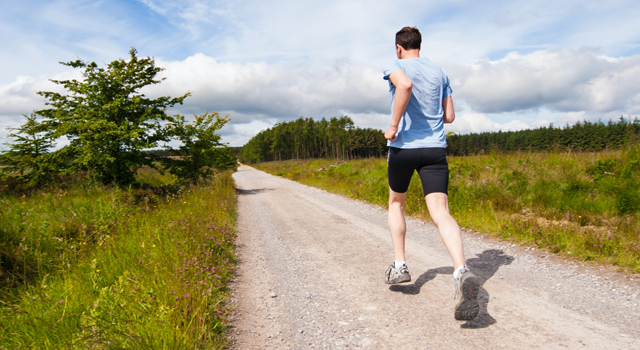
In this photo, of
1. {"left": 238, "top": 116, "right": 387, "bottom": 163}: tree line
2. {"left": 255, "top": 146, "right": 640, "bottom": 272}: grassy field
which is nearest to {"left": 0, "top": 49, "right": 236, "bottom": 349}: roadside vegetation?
{"left": 255, "top": 146, "right": 640, "bottom": 272}: grassy field

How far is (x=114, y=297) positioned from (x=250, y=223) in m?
4.43

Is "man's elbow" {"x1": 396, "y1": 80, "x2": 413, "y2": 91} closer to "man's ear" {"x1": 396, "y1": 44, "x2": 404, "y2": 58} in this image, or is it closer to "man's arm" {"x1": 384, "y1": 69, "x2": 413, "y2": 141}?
"man's arm" {"x1": 384, "y1": 69, "x2": 413, "y2": 141}

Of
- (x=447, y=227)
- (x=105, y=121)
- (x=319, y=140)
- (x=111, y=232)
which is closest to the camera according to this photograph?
(x=447, y=227)

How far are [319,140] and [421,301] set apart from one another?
81.2 metres

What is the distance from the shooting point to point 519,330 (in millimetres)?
2283

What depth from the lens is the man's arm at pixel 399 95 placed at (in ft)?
8.36

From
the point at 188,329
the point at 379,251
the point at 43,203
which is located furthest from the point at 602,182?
the point at 43,203

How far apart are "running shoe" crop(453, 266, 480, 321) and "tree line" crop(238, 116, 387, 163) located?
66.4 meters

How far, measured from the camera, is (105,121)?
9.45 m

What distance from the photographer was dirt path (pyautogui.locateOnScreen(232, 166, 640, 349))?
2.25 m

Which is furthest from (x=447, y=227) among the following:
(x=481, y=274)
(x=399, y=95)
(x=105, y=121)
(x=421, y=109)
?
(x=105, y=121)

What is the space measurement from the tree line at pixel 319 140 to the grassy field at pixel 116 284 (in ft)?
209

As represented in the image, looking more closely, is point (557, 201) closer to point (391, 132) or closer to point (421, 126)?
point (421, 126)

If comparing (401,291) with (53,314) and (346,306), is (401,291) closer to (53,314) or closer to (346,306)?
(346,306)
